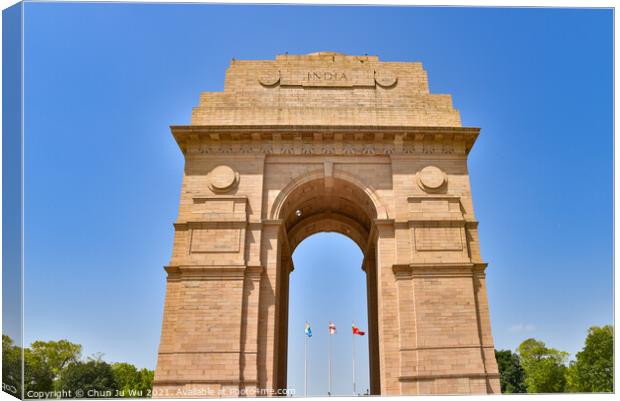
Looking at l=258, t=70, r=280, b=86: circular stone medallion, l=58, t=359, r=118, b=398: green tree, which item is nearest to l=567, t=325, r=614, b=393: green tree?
l=258, t=70, r=280, b=86: circular stone medallion

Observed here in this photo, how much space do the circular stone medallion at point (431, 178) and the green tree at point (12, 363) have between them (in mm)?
17304

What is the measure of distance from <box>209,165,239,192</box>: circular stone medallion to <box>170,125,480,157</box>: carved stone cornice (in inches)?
37.2

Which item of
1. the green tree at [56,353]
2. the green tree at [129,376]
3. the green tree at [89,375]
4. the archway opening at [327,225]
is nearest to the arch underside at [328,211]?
the archway opening at [327,225]

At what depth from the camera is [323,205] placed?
30.1 m

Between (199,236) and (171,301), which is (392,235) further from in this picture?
(171,301)

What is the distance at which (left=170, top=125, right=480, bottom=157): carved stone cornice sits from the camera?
2498cm

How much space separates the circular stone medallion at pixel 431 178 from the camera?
2456 centimetres

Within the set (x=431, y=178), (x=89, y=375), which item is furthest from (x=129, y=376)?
(x=431, y=178)

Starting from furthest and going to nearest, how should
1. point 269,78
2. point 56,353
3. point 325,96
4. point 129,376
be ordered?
point 129,376
point 269,78
point 325,96
point 56,353

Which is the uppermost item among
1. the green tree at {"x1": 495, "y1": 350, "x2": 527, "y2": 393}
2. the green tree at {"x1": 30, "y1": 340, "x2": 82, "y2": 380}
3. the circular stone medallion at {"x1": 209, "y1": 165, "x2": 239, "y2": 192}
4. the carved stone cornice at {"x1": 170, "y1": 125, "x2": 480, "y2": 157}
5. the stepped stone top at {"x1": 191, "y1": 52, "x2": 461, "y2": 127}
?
the stepped stone top at {"x1": 191, "y1": 52, "x2": 461, "y2": 127}

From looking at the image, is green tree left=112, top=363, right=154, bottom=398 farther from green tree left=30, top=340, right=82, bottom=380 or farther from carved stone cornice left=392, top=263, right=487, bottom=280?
carved stone cornice left=392, top=263, right=487, bottom=280

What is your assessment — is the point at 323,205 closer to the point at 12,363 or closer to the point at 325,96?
the point at 325,96

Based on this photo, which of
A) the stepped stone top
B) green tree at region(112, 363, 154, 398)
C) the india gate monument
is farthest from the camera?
green tree at region(112, 363, 154, 398)

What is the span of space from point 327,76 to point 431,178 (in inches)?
307
